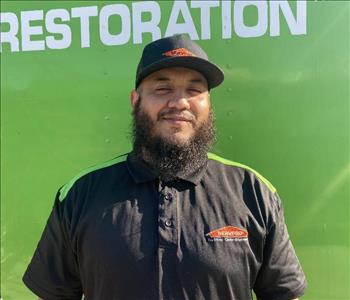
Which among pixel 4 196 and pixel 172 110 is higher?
pixel 172 110

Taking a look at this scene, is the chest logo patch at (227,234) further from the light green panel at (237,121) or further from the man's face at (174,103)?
the light green panel at (237,121)

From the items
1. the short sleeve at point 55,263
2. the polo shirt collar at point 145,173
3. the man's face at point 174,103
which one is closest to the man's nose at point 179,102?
the man's face at point 174,103

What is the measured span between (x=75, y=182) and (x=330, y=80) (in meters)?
1.12

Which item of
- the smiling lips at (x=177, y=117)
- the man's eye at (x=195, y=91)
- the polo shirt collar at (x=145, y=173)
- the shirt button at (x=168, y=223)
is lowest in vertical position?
the shirt button at (x=168, y=223)

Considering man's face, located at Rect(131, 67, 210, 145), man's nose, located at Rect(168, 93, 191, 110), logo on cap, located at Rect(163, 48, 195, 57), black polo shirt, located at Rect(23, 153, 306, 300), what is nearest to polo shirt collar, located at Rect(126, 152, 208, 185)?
black polo shirt, located at Rect(23, 153, 306, 300)

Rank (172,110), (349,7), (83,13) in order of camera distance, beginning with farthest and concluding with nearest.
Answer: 1. (83,13)
2. (349,7)
3. (172,110)

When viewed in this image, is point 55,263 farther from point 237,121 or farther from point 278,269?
point 237,121

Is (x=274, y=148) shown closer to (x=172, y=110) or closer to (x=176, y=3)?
(x=172, y=110)

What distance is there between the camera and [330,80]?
172cm

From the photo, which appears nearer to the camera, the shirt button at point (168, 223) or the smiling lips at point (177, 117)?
the shirt button at point (168, 223)

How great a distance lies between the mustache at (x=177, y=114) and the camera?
1398 millimetres

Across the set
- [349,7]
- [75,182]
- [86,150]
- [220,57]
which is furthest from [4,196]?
[349,7]

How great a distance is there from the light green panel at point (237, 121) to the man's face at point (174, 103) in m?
0.35

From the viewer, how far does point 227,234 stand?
1.29 m
